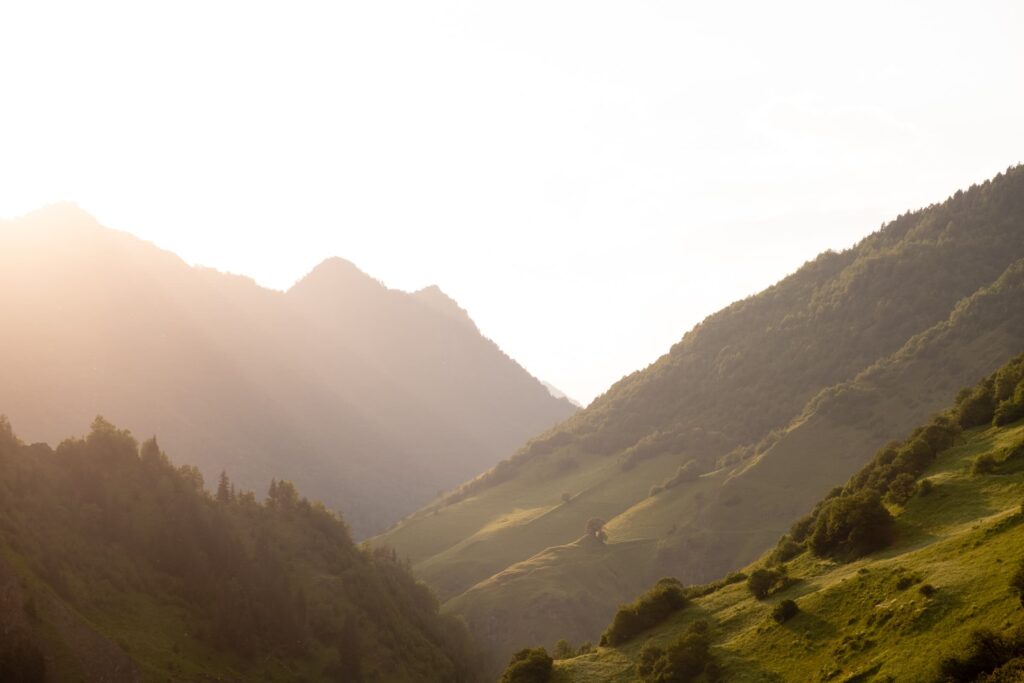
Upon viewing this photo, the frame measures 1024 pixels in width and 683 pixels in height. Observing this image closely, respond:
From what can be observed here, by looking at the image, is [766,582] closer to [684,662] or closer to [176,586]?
[684,662]

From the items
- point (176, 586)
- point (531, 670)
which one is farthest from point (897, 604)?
point (176, 586)

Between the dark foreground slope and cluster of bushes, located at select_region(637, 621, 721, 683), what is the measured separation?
3789 cm

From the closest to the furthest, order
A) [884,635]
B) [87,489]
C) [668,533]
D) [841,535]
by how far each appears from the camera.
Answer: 1. [884,635]
2. [841,535]
3. [87,489]
4. [668,533]

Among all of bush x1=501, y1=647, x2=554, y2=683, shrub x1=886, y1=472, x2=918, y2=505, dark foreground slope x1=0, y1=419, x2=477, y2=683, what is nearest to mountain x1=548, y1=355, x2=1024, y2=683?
shrub x1=886, y1=472, x2=918, y2=505

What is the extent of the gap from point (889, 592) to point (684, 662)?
13.6 metres

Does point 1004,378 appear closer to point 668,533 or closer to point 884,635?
point 884,635

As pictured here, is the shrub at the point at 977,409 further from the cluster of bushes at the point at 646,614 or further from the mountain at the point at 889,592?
the cluster of bushes at the point at 646,614

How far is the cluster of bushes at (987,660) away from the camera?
3412 centimetres

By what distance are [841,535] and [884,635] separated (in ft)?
57.1

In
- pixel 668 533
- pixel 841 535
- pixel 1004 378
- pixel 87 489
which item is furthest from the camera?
pixel 668 533

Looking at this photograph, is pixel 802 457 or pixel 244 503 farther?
pixel 802 457

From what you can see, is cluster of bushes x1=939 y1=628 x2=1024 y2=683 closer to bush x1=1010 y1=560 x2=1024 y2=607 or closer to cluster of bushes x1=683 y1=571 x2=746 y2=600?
bush x1=1010 y1=560 x2=1024 y2=607

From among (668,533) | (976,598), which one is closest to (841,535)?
(976,598)

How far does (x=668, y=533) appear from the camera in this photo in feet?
567
